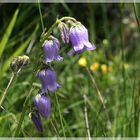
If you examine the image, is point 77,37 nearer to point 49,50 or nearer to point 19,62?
point 49,50

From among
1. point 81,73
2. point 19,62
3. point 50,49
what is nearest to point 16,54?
point 19,62

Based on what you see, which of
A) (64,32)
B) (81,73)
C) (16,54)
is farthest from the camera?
(81,73)

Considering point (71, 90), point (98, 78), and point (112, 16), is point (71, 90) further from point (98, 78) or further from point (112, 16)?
point (112, 16)

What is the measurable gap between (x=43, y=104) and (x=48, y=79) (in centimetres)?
8

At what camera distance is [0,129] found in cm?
241

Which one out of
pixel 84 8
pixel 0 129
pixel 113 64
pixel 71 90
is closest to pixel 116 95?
pixel 71 90

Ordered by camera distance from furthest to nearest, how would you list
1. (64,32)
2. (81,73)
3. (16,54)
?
(81,73) → (16,54) → (64,32)

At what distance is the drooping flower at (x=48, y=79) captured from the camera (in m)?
1.59

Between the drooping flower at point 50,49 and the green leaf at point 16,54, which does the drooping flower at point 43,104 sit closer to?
the drooping flower at point 50,49

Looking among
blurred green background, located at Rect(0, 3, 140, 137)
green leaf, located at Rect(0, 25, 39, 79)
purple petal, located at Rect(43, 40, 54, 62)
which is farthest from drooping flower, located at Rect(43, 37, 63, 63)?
green leaf, located at Rect(0, 25, 39, 79)

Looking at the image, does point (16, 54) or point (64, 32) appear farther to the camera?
point (16, 54)

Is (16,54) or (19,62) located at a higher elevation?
(19,62)

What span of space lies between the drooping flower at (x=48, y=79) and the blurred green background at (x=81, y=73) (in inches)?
19.4

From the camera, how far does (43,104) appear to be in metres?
1.61
